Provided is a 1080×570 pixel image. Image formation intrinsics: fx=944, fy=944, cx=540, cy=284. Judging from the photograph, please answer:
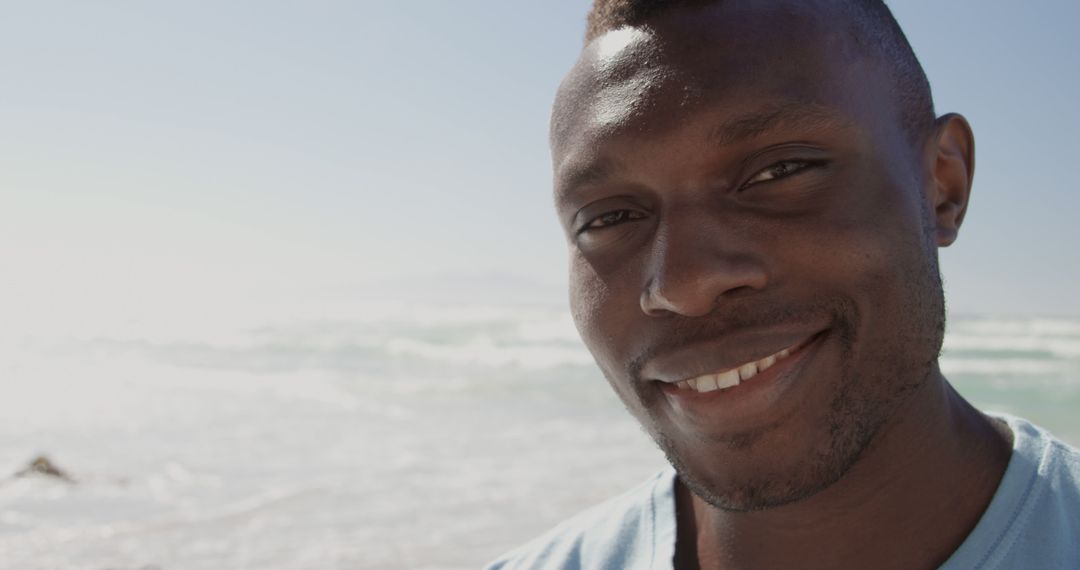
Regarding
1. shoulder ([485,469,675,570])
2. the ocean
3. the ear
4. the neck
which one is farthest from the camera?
the ocean

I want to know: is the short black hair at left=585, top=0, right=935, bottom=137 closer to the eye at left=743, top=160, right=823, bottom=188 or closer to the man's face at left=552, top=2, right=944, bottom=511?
the man's face at left=552, top=2, right=944, bottom=511

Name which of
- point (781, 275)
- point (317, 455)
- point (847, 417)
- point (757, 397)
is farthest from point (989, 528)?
point (317, 455)

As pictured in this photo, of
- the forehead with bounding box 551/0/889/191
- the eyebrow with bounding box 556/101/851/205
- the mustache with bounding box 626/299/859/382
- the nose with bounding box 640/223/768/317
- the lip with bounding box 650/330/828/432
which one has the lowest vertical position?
the lip with bounding box 650/330/828/432

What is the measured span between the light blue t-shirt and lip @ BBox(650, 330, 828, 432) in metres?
0.38

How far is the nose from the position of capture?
4.87 ft

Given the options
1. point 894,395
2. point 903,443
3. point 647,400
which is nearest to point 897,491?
point 903,443

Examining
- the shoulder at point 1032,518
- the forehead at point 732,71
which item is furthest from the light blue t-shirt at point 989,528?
the forehead at point 732,71

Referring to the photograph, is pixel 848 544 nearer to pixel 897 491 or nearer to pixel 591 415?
pixel 897 491

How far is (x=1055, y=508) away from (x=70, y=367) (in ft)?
65.3

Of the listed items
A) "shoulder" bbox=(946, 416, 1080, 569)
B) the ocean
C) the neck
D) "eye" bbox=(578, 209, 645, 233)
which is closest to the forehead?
"eye" bbox=(578, 209, 645, 233)

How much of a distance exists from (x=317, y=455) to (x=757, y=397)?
7.97m

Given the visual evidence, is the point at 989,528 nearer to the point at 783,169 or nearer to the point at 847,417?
the point at 847,417

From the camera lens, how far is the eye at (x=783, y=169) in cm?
155

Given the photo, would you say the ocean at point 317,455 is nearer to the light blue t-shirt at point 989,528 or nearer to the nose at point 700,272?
the light blue t-shirt at point 989,528
